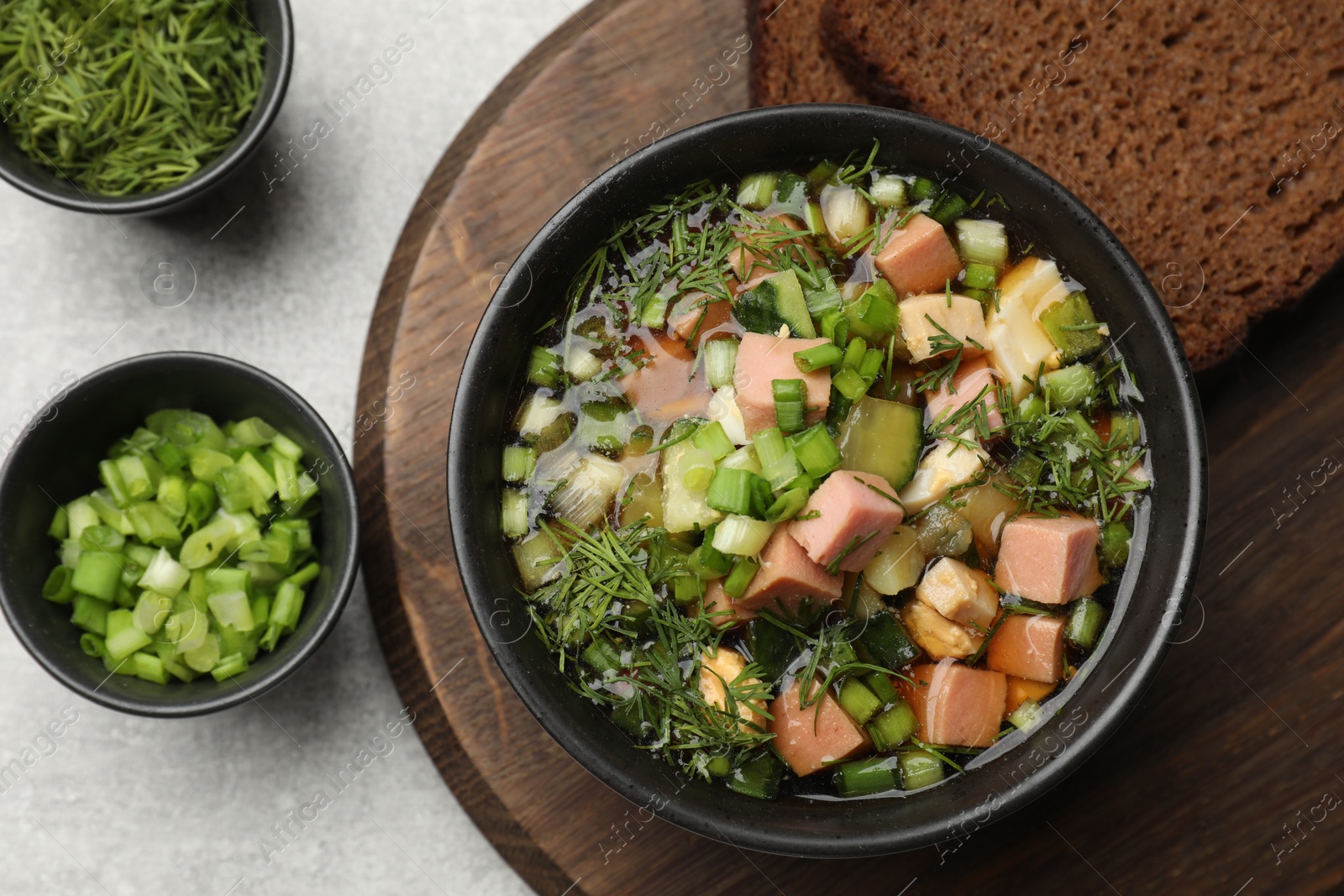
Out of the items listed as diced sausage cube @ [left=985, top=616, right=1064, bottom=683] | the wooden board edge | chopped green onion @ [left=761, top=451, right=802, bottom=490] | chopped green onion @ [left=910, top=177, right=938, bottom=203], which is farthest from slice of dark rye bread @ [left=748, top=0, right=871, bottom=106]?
diced sausage cube @ [left=985, top=616, right=1064, bottom=683]

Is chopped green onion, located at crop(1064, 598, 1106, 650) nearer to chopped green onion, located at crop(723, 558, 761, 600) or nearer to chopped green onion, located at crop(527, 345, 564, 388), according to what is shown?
chopped green onion, located at crop(723, 558, 761, 600)

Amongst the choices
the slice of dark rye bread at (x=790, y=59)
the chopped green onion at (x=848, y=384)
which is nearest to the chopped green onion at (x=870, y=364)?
the chopped green onion at (x=848, y=384)

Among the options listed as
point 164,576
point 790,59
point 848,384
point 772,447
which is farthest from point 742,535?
point 164,576

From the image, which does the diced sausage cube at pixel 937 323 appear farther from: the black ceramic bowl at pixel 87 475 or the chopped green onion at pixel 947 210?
the black ceramic bowl at pixel 87 475

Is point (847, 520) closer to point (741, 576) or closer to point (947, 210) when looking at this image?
point (741, 576)

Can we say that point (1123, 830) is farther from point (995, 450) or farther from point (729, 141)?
point (729, 141)

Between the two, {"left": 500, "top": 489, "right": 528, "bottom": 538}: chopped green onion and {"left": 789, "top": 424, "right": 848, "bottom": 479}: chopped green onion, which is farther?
{"left": 500, "top": 489, "right": 528, "bottom": 538}: chopped green onion
